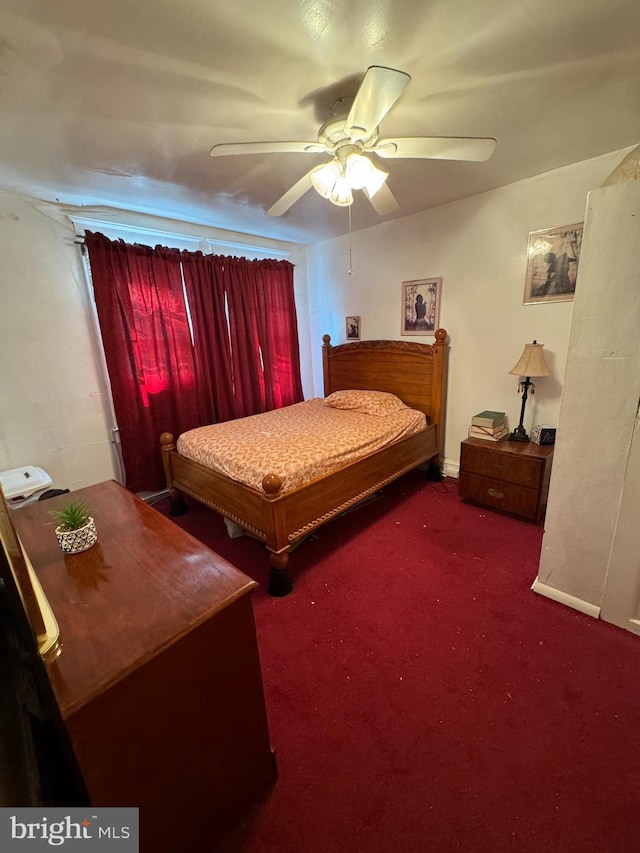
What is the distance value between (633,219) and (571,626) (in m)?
1.81

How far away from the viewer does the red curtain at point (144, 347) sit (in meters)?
2.67

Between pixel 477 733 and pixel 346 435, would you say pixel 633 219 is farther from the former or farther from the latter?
pixel 477 733

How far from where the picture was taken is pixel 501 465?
101 inches

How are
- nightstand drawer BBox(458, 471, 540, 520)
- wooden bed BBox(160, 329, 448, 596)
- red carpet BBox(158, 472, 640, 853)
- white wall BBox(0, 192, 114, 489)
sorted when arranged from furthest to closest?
nightstand drawer BBox(458, 471, 540, 520), white wall BBox(0, 192, 114, 489), wooden bed BBox(160, 329, 448, 596), red carpet BBox(158, 472, 640, 853)

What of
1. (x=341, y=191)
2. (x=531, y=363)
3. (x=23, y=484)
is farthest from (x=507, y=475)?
(x=23, y=484)

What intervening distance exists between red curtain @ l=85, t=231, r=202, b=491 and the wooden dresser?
1849mm

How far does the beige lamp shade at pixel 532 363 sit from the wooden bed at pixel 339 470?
2.24ft

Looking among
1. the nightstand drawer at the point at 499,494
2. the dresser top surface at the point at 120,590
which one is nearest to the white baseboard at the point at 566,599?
the nightstand drawer at the point at 499,494

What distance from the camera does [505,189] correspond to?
2.55m

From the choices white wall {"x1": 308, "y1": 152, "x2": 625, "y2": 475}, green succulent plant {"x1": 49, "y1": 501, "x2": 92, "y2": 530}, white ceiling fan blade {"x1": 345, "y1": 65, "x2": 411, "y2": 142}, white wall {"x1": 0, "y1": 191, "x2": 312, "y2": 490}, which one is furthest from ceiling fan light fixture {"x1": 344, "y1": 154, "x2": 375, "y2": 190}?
white wall {"x1": 0, "y1": 191, "x2": 312, "y2": 490}

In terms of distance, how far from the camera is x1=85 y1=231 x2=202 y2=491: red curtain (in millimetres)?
2668

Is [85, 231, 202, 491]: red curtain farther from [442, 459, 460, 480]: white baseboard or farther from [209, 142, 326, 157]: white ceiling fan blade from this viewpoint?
[442, 459, 460, 480]: white baseboard

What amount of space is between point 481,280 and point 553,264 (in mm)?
498

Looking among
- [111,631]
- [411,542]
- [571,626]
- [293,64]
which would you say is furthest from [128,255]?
[571,626]
